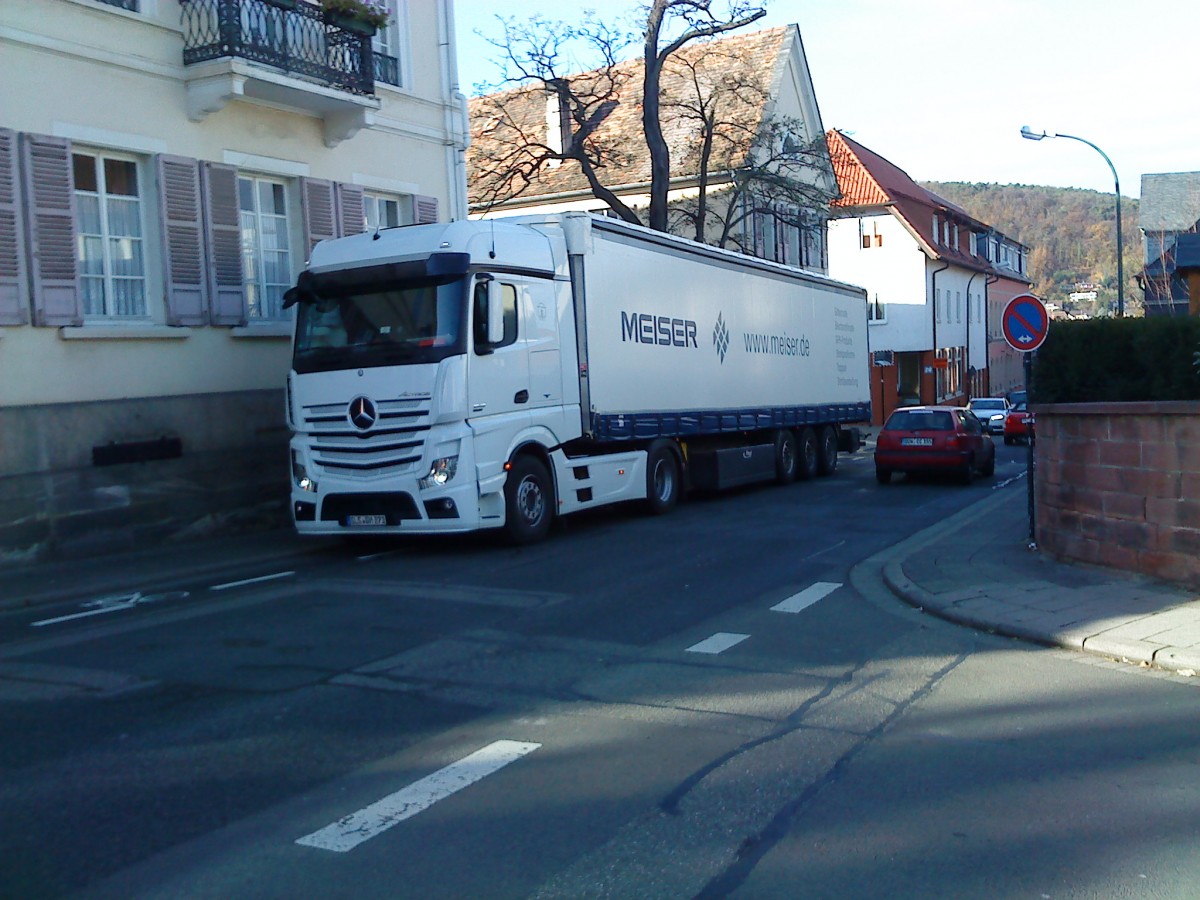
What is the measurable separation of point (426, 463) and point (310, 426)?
1.52 meters

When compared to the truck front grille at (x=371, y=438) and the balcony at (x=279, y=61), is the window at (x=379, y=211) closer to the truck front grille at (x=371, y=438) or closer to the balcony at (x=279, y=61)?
the balcony at (x=279, y=61)

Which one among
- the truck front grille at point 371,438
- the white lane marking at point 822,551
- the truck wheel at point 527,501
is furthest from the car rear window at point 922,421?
the truck front grille at point 371,438

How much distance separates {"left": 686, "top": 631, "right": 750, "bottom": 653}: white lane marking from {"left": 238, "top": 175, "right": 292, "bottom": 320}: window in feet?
33.8

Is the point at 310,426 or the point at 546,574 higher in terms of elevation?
the point at 310,426

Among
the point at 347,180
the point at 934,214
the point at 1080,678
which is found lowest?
the point at 1080,678

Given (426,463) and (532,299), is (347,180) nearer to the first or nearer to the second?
Result: (532,299)

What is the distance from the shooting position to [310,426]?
1302 centimetres

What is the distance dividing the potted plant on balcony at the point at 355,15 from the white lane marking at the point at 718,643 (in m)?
11.7

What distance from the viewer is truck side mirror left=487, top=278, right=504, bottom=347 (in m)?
12.8

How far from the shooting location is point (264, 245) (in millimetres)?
17031

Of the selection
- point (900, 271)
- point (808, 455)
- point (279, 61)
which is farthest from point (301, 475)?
point (900, 271)

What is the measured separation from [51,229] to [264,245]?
143 inches

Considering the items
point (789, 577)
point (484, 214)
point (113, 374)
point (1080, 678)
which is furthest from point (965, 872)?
point (484, 214)

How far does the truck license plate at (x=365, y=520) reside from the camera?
12617mm
